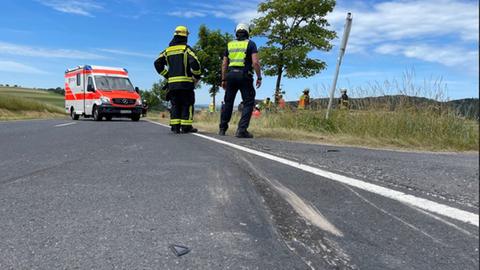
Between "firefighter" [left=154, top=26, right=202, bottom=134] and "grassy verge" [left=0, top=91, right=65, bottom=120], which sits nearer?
"firefighter" [left=154, top=26, right=202, bottom=134]

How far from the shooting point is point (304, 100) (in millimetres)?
9906

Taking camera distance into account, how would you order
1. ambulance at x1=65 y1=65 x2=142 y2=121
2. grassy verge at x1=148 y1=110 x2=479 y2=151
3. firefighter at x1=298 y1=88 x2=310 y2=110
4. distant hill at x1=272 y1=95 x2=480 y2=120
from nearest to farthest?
grassy verge at x1=148 y1=110 x2=479 y2=151
distant hill at x1=272 y1=95 x2=480 y2=120
firefighter at x1=298 y1=88 x2=310 y2=110
ambulance at x1=65 y1=65 x2=142 y2=121

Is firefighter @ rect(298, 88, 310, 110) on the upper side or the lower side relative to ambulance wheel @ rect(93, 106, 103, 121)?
upper

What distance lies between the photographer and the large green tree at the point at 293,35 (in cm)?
2128

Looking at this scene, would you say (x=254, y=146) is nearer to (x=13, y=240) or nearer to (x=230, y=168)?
(x=230, y=168)

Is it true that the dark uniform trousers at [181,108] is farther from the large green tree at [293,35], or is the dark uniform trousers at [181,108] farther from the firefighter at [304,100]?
the large green tree at [293,35]

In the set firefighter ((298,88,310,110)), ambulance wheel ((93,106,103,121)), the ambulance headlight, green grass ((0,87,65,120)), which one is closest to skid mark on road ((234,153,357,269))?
firefighter ((298,88,310,110))

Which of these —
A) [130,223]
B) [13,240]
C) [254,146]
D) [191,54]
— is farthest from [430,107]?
[191,54]

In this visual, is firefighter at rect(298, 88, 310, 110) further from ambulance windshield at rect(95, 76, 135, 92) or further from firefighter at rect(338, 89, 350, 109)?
ambulance windshield at rect(95, 76, 135, 92)

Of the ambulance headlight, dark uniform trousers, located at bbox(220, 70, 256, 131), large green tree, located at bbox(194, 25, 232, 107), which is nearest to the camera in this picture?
dark uniform trousers, located at bbox(220, 70, 256, 131)

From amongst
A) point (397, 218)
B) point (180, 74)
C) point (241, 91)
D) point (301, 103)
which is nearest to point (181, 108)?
point (180, 74)

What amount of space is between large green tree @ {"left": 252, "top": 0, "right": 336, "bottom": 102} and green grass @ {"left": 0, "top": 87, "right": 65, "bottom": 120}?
535 inches

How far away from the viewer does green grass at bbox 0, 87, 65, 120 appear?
26078mm

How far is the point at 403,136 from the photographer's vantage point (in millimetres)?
4723
